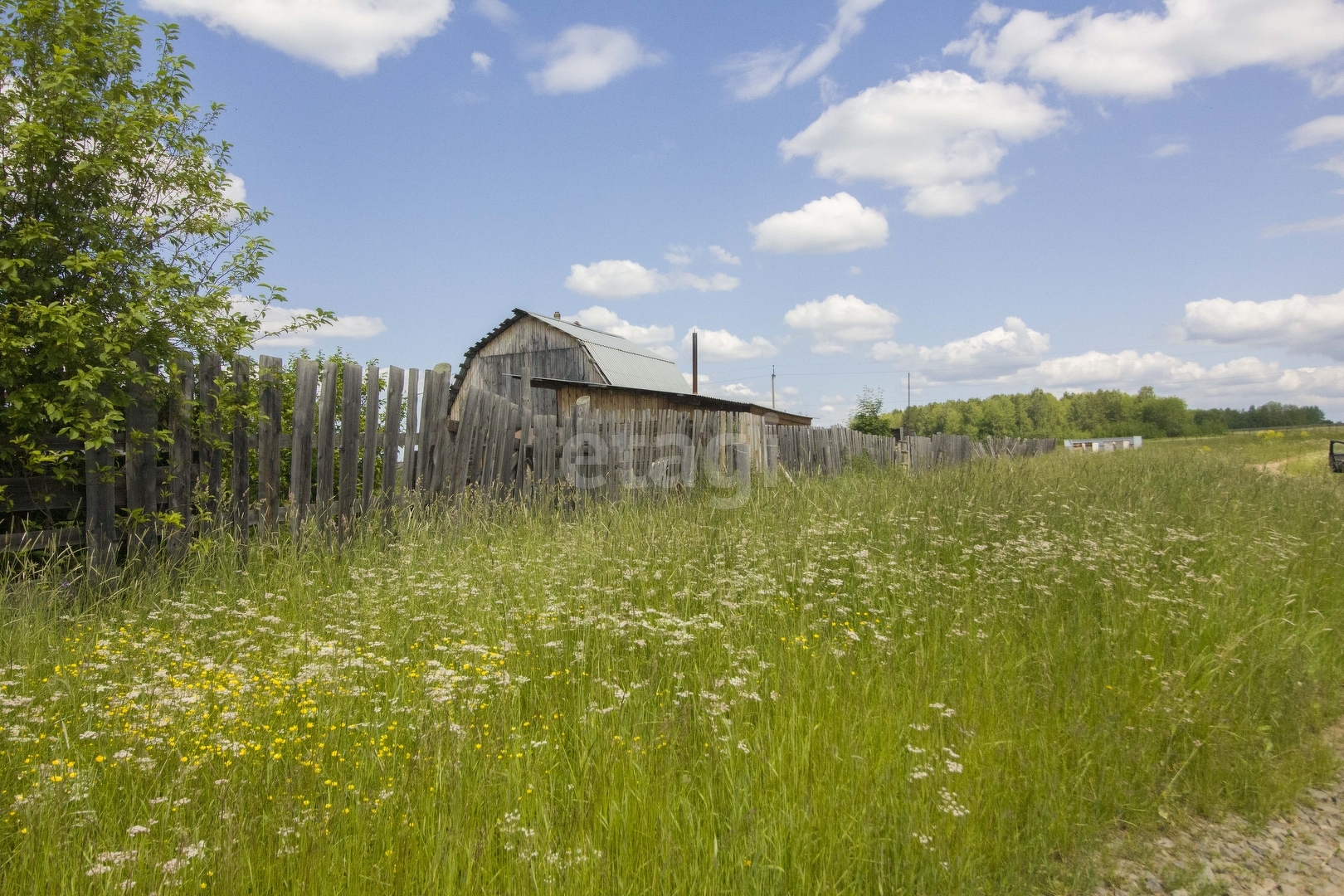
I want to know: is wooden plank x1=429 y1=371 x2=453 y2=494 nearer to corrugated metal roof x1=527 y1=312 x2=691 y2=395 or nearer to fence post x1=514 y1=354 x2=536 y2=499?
fence post x1=514 y1=354 x2=536 y2=499

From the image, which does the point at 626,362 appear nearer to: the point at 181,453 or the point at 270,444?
the point at 270,444

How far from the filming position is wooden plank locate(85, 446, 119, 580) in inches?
199

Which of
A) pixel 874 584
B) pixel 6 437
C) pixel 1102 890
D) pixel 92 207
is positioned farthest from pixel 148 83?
pixel 1102 890

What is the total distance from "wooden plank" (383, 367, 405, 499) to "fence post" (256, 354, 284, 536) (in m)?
1.09

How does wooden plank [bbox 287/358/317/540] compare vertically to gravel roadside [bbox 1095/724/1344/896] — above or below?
above

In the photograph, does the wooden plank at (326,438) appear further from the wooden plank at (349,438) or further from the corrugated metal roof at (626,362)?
the corrugated metal roof at (626,362)

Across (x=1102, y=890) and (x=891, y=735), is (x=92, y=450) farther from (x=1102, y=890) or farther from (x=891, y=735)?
(x=1102, y=890)

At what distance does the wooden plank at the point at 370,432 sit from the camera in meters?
6.80

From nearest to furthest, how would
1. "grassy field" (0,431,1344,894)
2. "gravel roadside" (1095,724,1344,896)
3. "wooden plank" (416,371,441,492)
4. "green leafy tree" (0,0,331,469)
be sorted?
"grassy field" (0,431,1344,894), "gravel roadside" (1095,724,1344,896), "green leafy tree" (0,0,331,469), "wooden plank" (416,371,441,492)

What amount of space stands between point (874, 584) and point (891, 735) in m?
1.79

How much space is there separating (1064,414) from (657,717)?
14878 cm

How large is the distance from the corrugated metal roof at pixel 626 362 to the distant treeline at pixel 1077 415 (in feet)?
261

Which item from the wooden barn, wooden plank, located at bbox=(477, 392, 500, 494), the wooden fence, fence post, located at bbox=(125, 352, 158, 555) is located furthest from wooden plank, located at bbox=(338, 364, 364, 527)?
the wooden barn

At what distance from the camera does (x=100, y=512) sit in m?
5.12
